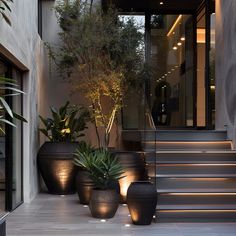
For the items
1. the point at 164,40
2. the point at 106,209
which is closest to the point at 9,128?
the point at 106,209

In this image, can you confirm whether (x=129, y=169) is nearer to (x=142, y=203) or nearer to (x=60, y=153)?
(x=60, y=153)

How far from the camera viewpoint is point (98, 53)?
1151 centimetres

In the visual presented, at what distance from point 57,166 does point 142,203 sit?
152 inches

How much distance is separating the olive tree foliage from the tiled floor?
370cm

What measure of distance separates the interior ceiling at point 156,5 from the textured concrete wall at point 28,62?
3076 mm

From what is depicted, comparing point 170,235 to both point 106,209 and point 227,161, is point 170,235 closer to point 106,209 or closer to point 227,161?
point 106,209

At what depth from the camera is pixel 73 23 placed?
11.7 m

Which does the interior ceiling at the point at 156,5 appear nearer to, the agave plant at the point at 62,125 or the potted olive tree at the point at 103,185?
the agave plant at the point at 62,125

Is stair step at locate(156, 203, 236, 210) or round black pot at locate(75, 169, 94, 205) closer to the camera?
stair step at locate(156, 203, 236, 210)

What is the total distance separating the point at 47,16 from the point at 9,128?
208 inches

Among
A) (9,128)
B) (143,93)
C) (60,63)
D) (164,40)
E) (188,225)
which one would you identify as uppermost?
(164,40)

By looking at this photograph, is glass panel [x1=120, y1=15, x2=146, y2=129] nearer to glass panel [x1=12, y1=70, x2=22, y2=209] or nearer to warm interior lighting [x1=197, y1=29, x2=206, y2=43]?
warm interior lighting [x1=197, y1=29, x2=206, y2=43]

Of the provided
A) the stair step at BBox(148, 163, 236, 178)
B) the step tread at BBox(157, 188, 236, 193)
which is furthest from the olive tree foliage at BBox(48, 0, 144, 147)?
the step tread at BBox(157, 188, 236, 193)

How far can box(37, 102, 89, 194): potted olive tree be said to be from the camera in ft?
34.5
